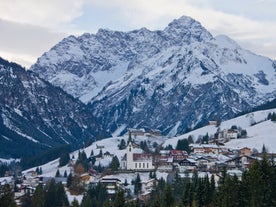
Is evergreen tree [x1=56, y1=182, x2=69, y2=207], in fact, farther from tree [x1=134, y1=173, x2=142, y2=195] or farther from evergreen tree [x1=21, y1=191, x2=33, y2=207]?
tree [x1=134, y1=173, x2=142, y2=195]

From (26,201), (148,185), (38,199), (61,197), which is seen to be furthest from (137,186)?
(38,199)

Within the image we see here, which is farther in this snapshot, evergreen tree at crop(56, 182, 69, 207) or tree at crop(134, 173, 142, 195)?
tree at crop(134, 173, 142, 195)

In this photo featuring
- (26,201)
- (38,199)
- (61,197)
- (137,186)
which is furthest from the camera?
(137,186)

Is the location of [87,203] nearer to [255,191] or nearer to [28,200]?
[28,200]

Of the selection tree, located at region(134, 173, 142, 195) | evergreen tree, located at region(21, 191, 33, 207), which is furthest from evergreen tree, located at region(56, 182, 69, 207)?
tree, located at region(134, 173, 142, 195)

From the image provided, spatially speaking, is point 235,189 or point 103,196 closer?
point 235,189

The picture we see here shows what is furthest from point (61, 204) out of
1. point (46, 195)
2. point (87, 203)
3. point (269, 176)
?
point (269, 176)

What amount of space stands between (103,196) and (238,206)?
68.6m

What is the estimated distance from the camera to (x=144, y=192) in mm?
185500

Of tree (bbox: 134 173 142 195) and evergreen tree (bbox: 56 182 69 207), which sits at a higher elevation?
tree (bbox: 134 173 142 195)

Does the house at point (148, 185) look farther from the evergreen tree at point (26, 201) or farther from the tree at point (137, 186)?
the evergreen tree at point (26, 201)

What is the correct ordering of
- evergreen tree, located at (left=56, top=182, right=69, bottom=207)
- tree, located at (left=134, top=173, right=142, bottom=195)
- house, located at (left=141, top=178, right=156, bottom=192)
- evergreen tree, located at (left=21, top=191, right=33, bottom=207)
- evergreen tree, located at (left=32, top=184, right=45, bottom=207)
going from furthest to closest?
house, located at (left=141, top=178, right=156, bottom=192)
tree, located at (left=134, top=173, right=142, bottom=195)
evergreen tree, located at (left=56, top=182, right=69, bottom=207)
evergreen tree, located at (left=21, top=191, right=33, bottom=207)
evergreen tree, located at (left=32, top=184, right=45, bottom=207)

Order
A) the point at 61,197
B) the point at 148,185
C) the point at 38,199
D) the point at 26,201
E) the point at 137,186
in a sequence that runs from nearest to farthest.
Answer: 1. the point at 38,199
2. the point at 26,201
3. the point at 61,197
4. the point at 137,186
5. the point at 148,185

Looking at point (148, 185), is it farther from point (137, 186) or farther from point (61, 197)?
point (61, 197)
